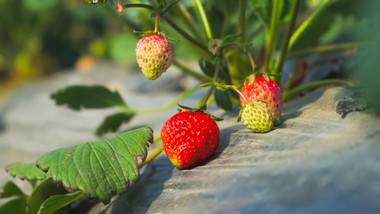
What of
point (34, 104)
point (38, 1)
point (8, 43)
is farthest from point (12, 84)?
point (34, 104)

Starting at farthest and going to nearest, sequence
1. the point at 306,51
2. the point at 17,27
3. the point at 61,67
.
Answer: the point at 61,67
the point at 17,27
the point at 306,51

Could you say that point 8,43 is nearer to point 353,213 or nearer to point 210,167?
point 210,167

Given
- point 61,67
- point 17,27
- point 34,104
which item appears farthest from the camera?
point 61,67

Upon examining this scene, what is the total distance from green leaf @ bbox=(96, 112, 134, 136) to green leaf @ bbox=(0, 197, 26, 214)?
0.98 ft

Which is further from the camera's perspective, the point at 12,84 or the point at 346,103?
the point at 12,84

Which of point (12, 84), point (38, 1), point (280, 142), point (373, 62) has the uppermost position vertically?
point (38, 1)

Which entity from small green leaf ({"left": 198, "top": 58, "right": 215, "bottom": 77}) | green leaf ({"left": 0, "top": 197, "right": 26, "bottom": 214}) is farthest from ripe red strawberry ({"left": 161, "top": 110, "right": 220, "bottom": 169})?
green leaf ({"left": 0, "top": 197, "right": 26, "bottom": 214})

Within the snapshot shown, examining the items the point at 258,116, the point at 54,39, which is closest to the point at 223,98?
the point at 258,116

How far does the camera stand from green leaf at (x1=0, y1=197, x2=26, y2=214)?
821 mm

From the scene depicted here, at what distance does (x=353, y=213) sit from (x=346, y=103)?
259mm

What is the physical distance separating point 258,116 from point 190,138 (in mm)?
109

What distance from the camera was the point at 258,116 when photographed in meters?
0.65

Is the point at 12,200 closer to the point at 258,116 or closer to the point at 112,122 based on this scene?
the point at 112,122

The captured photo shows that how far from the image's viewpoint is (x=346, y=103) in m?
0.65
